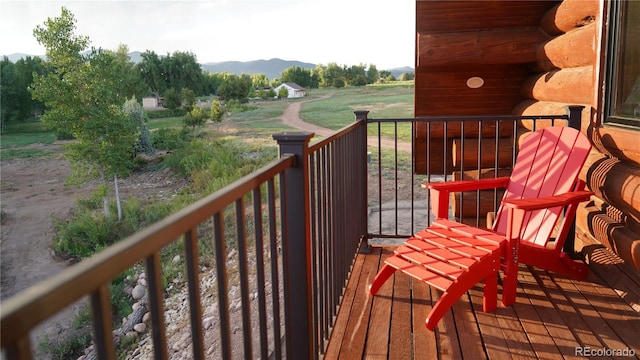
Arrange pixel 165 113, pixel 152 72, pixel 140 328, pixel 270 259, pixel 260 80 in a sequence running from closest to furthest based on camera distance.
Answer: pixel 270 259 < pixel 140 328 < pixel 165 113 < pixel 152 72 < pixel 260 80

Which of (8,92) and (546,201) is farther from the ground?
(8,92)

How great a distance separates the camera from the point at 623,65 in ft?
9.11

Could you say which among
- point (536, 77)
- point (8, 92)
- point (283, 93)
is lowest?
point (536, 77)

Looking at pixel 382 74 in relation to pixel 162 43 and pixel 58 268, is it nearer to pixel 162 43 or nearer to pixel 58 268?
pixel 162 43

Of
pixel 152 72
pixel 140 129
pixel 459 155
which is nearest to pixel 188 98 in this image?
pixel 152 72

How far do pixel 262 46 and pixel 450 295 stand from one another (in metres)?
60.9

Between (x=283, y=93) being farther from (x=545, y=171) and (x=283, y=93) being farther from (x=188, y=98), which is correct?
(x=545, y=171)

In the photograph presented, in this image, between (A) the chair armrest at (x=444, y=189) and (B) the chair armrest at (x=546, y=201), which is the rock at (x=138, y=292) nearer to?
(A) the chair armrest at (x=444, y=189)

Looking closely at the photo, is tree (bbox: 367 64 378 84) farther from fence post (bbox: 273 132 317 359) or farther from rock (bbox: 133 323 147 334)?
fence post (bbox: 273 132 317 359)

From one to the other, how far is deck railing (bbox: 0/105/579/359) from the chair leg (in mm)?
171

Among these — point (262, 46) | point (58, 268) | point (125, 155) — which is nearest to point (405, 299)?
point (58, 268)

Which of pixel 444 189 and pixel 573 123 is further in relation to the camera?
pixel 573 123

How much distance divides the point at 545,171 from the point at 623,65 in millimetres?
725
